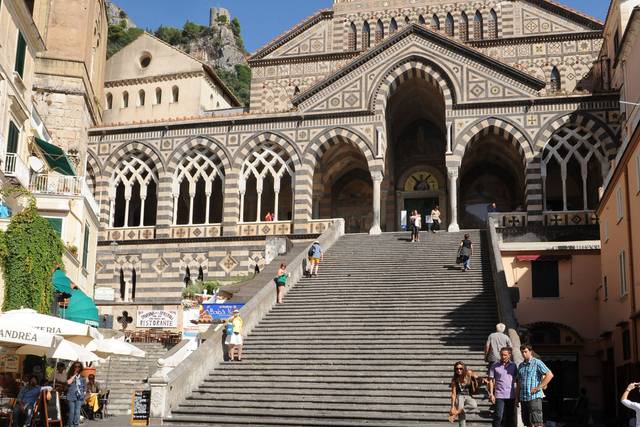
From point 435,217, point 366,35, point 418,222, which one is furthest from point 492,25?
point 418,222

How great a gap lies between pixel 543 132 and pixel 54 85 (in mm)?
23473

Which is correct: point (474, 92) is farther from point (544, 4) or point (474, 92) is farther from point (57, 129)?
point (57, 129)

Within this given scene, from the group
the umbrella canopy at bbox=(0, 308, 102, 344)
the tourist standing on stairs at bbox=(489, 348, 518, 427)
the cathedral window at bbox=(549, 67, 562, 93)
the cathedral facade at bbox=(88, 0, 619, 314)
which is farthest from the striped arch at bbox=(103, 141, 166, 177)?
the tourist standing on stairs at bbox=(489, 348, 518, 427)

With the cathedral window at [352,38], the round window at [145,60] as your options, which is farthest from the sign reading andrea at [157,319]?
the round window at [145,60]

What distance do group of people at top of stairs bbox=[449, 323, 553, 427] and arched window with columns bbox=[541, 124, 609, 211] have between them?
22631mm

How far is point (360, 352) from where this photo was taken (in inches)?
771

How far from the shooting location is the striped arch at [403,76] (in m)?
37.0

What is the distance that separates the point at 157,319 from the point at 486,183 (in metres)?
18.9

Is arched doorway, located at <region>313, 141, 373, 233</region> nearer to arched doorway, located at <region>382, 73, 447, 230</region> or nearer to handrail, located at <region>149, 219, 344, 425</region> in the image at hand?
arched doorway, located at <region>382, 73, 447, 230</region>

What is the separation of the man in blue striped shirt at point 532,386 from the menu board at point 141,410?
8560 mm

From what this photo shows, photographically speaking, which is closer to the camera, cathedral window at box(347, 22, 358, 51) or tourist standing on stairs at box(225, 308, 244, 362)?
tourist standing on stairs at box(225, 308, 244, 362)

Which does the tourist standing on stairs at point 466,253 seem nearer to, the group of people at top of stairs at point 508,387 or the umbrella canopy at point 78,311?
the umbrella canopy at point 78,311

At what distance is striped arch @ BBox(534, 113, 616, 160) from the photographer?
34250 mm

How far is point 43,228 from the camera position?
73.8 ft
